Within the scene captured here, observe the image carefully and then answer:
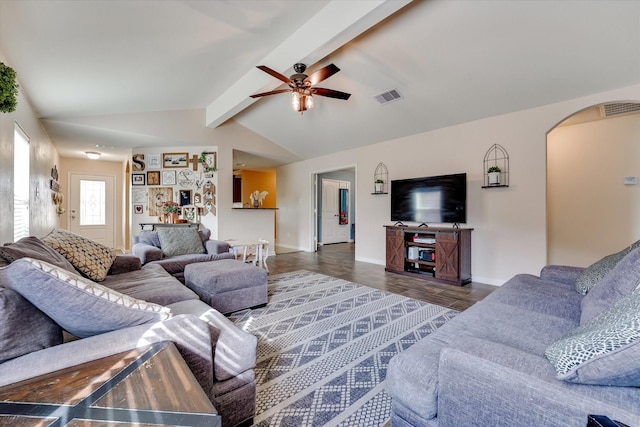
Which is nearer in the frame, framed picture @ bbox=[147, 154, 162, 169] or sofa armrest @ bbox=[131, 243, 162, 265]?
sofa armrest @ bbox=[131, 243, 162, 265]

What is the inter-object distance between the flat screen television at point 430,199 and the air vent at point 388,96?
4.33 feet

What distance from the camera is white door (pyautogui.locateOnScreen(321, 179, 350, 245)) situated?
8414 mm

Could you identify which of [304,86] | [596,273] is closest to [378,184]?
[304,86]

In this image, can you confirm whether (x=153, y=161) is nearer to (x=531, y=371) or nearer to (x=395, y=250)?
(x=395, y=250)

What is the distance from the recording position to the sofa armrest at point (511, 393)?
0.79 meters

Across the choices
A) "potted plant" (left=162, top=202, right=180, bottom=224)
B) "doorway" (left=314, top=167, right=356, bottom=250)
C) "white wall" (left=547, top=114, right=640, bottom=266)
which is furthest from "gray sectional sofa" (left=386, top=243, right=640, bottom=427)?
"doorway" (left=314, top=167, right=356, bottom=250)

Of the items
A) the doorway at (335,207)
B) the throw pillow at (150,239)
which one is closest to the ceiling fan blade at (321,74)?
the throw pillow at (150,239)

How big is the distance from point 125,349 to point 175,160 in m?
5.40

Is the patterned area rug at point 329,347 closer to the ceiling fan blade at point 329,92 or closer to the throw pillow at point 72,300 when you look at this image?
the throw pillow at point 72,300

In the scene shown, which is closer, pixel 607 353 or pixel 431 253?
pixel 607 353

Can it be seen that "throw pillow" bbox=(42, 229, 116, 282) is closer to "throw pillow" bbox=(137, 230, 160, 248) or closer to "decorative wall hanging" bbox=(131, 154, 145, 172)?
"throw pillow" bbox=(137, 230, 160, 248)

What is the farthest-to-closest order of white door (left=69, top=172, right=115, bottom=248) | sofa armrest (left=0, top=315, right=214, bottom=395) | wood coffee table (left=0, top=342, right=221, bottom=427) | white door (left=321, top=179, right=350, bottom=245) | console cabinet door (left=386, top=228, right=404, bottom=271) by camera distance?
white door (left=321, top=179, right=350, bottom=245)
white door (left=69, top=172, right=115, bottom=248)
console cabinet door (left=386, top=228, right=404, bottom=271)
sofa armrest (left=0, top=315, right=214, bottom=395)
wood coffee table (left=0, top=342, right=221, bottom=427)

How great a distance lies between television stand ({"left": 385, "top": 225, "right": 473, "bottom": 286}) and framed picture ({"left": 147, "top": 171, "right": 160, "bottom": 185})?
15.2 feet

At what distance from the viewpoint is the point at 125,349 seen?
1.06 meters
